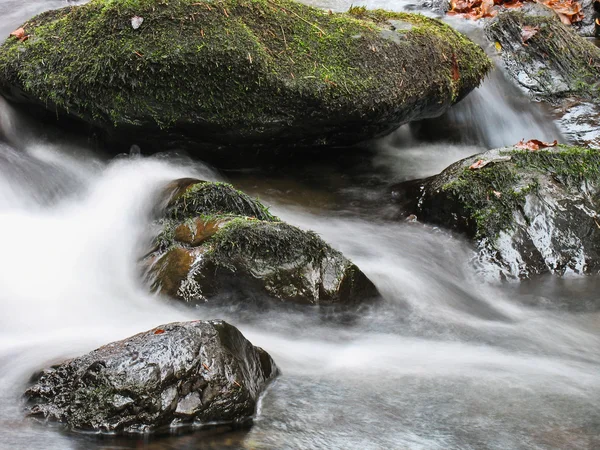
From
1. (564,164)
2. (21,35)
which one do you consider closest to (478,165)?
(564,164)

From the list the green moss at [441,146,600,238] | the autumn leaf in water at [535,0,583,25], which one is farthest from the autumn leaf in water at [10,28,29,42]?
the autumn leaf in water at [535,0,583,25]

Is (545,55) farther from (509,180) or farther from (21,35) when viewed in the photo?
(21,35)

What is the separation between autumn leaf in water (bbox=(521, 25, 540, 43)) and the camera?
8.66 m

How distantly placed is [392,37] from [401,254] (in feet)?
7.12

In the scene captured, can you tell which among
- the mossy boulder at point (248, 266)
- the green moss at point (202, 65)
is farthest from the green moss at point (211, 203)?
the green moss at point (202, 65)

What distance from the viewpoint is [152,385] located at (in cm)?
284

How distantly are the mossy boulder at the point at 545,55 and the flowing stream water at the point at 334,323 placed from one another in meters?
2.27

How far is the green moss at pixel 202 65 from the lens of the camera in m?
5.39

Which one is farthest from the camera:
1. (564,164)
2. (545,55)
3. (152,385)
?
(545,55)

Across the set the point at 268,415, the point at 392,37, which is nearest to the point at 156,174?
the point at 392,37

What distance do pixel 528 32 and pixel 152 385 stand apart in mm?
7461

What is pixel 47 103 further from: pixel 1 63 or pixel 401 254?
pixel 401 254

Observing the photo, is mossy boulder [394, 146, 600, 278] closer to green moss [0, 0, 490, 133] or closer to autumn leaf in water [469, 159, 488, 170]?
autumn leaf in water [469, 159, 488, 170]

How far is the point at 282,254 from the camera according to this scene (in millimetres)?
4234
